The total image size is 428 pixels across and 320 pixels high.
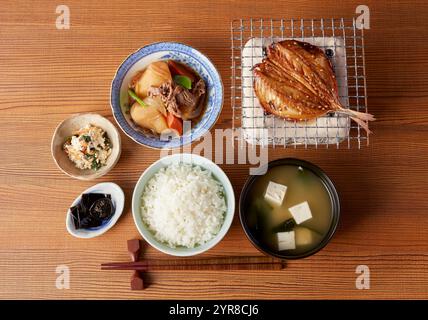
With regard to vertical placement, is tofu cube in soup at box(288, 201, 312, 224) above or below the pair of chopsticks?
above

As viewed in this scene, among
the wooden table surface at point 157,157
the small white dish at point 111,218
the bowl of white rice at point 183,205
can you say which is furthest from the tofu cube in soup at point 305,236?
the small white dish at point 111,218

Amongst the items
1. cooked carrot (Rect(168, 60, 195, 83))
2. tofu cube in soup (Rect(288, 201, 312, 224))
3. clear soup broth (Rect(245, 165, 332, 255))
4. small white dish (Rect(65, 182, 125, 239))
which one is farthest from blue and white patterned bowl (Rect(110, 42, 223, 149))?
tofu cube in soup (Rect(288, 201, 312, 224))

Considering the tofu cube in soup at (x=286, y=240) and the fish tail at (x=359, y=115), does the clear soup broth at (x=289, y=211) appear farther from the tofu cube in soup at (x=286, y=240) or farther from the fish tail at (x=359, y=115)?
the fish tail at (x=359, y=115)

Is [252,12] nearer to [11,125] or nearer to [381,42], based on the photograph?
[381,42]

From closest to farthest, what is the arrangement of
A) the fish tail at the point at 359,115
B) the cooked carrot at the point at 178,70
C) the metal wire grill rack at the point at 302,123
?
the fish tail at the point at 359,115, the metal wire grill rack at the point at 302,123, the cooked carrot at the point at 178,70

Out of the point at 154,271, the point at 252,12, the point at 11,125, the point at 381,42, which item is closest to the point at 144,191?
the point at 154,271

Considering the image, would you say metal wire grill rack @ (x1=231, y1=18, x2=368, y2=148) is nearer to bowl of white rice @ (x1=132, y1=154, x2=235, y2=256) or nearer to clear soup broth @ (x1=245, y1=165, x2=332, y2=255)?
clear soup broth @ (x1=245, y1=165, x2=332, y2=255)

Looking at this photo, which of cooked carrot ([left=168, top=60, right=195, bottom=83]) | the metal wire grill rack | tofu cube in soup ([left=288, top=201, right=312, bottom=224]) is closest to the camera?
Answer: the metal wire grill rack
